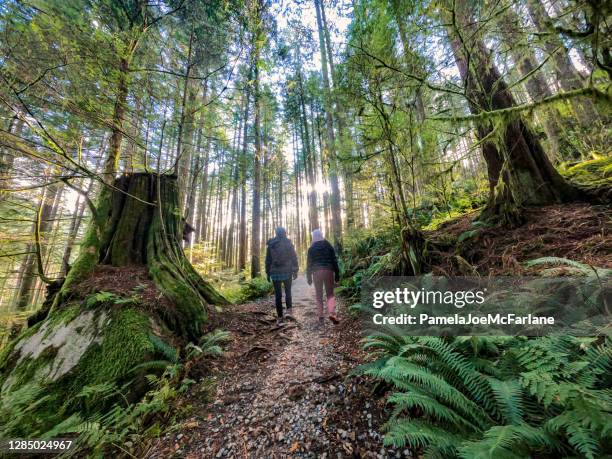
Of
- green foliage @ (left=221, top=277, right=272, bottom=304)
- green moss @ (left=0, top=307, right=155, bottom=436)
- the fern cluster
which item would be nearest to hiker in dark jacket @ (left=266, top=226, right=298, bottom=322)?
green foliage @ (left=221, top=277, right=272, bottom=304)

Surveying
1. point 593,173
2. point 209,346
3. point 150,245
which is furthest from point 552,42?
point 150,245

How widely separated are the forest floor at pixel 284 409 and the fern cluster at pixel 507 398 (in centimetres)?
37

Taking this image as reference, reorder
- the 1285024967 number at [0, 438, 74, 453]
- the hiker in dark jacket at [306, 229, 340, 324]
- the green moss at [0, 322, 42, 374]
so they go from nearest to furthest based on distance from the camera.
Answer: the 1285024967 number at [0, 438, 74, 453] < the green moss at [0, 322, 42, 374] < the hiker in dark jacket at [306, 229, 340, 324]

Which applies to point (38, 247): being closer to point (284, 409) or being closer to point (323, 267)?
point (284, 409)

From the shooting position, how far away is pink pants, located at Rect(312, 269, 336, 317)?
4.87 m

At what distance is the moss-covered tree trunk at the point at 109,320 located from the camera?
2.45 metres

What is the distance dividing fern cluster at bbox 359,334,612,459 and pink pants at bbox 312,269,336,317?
8.71 feet

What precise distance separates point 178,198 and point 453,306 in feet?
19.9

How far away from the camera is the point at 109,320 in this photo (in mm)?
3184

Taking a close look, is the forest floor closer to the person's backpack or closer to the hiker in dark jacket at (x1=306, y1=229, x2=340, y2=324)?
the hiker in dark jacket at (x1=306, y1=229, x2=340, y2=324)

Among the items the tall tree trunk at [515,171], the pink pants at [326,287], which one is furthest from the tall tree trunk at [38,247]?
the tall tree trunk at [515,171]

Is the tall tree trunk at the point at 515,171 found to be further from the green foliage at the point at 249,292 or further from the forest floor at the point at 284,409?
the green foliage at the point at 249,292

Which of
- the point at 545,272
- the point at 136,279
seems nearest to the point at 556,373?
the point at 545,272

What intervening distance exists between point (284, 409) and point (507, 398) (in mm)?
1979
